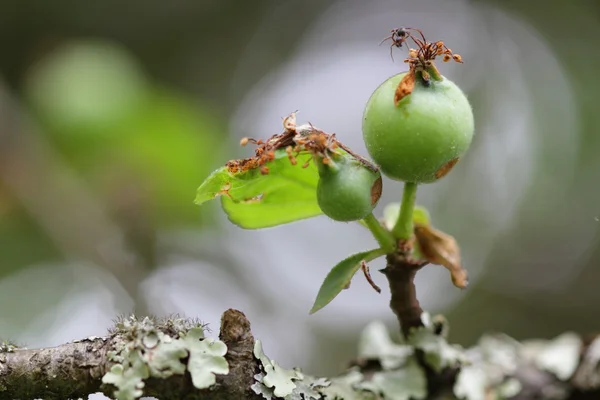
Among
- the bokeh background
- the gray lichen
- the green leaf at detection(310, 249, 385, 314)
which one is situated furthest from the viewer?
the bokeh background

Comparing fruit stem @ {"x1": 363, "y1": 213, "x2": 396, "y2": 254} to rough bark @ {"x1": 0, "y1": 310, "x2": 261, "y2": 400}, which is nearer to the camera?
rough bark @ {"x1": 0, "y1": 310, "x2": 261, "y2": 400}

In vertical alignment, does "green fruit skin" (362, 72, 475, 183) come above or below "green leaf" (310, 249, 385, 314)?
above

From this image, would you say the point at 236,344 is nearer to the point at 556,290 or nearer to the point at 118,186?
the point at 118,186

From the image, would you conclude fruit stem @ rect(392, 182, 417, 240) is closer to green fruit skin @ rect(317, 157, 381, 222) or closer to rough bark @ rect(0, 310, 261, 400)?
green fruit skin @ rect(317, 157, 381, 222)

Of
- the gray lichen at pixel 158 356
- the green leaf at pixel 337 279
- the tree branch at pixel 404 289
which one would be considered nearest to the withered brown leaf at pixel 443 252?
the tree branch at pixel 404 289

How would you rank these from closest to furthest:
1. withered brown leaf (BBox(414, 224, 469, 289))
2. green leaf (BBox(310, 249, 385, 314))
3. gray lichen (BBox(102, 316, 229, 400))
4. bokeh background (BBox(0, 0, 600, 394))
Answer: gray lichen (BBox(102, 316, 229, 400)) < green leaf (BBox(310, 249, 385, 314)) < withered brown leaf (BBox(414, 224, 469, 289)) < bokeh background (BBox(0, 0, 600, 394))

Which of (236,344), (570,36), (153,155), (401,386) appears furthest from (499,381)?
(570,36)

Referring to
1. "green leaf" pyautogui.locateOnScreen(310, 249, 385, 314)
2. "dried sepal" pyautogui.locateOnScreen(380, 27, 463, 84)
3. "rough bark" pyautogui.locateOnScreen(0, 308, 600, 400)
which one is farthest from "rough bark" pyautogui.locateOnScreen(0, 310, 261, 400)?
"dried sepal" pyautogui.locateOnScreen(380, 27, 463, 84)
